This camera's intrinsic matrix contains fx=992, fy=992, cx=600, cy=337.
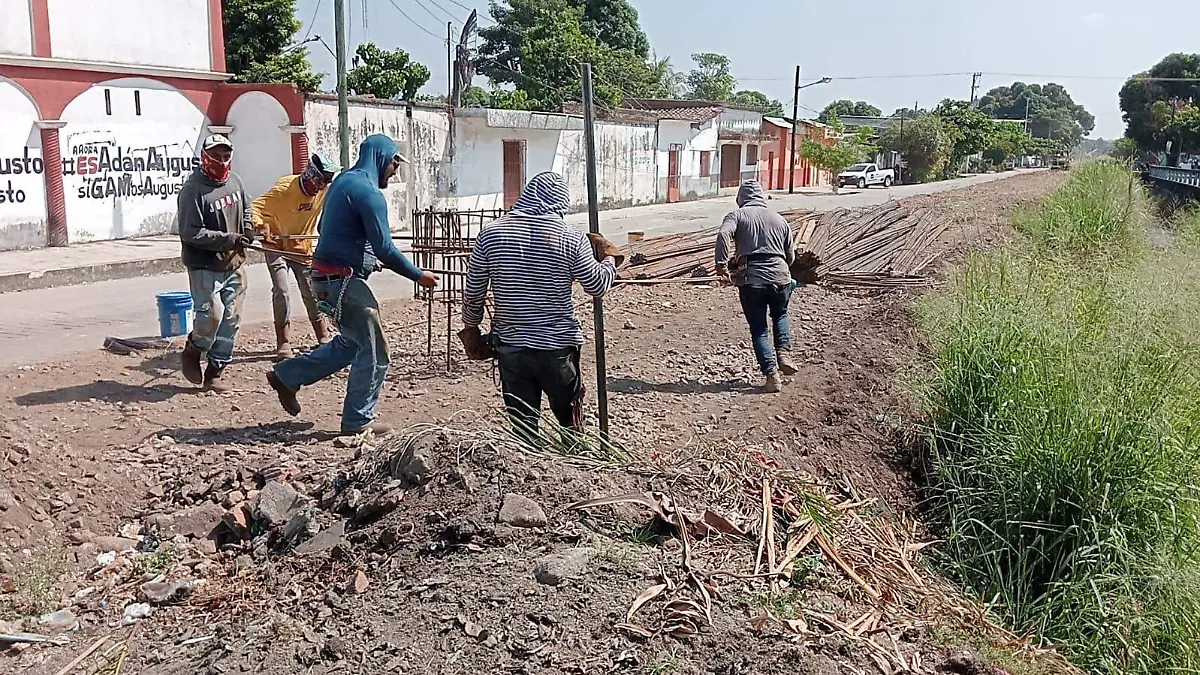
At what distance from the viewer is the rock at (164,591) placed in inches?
155

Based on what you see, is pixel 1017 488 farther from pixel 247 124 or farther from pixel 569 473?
pixel 247 124

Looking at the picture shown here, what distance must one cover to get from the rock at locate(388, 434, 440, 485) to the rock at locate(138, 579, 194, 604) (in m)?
0.93

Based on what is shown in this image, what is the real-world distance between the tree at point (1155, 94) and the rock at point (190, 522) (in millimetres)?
63029

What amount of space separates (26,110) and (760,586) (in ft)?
54.8

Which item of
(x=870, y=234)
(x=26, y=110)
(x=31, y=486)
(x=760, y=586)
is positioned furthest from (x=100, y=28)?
(x=760, y=586)

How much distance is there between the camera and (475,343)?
5.22 m

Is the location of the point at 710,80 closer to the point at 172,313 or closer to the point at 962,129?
the point at 962,129

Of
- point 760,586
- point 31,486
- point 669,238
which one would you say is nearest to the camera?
point 760,586

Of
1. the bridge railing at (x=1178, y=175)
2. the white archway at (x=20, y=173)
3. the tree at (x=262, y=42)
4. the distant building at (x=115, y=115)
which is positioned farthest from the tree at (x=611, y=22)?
the white archway at (x=20, y=173)

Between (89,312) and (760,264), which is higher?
(760,264)

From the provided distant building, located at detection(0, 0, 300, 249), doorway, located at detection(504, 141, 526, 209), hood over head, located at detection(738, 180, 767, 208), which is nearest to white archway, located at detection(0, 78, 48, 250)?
distant building, located at detection(0, 0, 300, 249)

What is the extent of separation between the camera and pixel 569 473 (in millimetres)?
4164

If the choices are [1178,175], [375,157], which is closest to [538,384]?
[375,157]

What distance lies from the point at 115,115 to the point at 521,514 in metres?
16.8
